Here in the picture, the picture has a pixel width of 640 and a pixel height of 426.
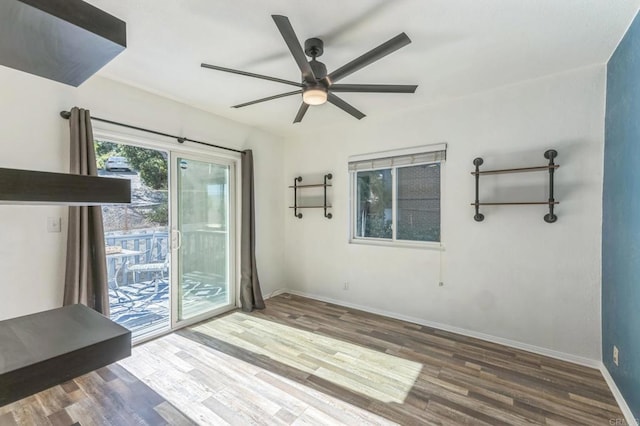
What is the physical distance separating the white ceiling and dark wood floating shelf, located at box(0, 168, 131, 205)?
1769 mm

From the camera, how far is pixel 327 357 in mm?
2771

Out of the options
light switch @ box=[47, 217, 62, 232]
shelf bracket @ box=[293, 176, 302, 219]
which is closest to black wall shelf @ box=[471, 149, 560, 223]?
shelf bracket @ box=[293, 176, 302, 219]

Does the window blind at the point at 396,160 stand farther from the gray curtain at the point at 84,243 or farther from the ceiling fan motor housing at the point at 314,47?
the gray curtain at the point at 84,243

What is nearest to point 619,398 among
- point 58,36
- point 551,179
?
point 551,179

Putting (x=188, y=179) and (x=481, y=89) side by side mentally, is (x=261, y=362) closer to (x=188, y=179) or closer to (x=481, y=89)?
(x=188, y=179)

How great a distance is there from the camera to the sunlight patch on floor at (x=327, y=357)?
7.75 feet

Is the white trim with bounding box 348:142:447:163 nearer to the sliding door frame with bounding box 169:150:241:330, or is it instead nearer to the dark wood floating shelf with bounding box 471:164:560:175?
the dark wood floating shelf with bounding box 471:164:560:175

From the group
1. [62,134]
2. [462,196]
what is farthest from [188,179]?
[462,196]

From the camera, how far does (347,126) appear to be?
4.09m

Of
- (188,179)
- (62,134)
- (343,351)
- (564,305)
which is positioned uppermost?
(62,134)

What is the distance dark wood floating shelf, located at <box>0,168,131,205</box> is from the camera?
45 centimetres

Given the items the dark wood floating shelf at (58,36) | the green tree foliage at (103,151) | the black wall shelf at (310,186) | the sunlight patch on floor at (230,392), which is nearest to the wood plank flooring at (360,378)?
the sunlight patch on floor at (230,392)

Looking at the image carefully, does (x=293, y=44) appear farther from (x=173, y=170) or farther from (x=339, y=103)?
(x=173, y=170)

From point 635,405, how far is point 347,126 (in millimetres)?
3641
